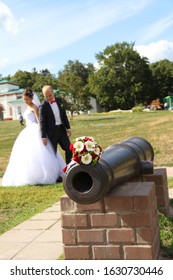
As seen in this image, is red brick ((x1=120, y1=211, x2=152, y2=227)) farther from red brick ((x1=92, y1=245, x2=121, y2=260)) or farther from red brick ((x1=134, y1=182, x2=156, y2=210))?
red brick ((x1=92, y1=245, x2=121, y2=260))

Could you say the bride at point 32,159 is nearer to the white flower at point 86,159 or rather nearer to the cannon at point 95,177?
the cannon at point 95,177

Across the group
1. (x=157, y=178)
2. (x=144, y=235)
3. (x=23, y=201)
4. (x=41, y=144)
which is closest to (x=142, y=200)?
(x=144, y=235)

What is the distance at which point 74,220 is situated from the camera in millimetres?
3361

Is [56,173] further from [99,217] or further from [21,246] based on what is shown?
[99,217]

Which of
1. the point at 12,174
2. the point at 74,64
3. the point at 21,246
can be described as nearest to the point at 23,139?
the point at 12,174

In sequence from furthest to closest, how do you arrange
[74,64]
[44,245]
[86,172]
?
1. [74,64]
2. [44,245]
3. [86,172]

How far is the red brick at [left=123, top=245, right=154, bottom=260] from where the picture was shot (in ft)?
10.5

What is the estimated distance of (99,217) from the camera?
10.8 feet

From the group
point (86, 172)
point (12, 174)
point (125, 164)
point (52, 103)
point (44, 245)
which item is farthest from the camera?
point (12, 174)

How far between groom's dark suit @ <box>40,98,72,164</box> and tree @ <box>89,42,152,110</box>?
58.9 m

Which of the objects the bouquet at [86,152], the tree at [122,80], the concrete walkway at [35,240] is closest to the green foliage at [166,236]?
the concrete walkway at [35,240]

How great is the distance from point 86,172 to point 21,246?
138cm

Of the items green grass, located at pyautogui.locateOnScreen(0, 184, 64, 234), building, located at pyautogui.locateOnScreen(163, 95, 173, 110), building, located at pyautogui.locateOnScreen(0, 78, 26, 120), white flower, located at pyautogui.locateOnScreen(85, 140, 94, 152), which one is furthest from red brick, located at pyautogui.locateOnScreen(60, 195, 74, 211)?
building, located at pyautogui.locateOnScreen(0, 78, 26, 120)

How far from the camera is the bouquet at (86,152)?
3.16 metres
